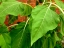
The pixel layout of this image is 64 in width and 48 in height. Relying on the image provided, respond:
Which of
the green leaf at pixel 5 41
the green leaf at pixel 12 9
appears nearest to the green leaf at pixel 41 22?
the green leaf at pixel 12 9

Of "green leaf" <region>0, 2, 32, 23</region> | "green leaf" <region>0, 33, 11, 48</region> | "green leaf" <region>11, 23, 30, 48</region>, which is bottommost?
"green leaf" <region>0, 33, 11, 48</region>

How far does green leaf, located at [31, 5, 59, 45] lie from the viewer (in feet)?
2.19

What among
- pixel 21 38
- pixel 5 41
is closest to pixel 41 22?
pixel 21 38

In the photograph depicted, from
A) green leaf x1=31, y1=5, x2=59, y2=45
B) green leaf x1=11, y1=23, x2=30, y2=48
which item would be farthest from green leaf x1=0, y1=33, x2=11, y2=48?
green leaf x1=31, y1=5, x2=59, y2=45

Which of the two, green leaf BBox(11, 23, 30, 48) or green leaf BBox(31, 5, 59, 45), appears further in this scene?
green leaf BBox(11, 23, 30, 48)

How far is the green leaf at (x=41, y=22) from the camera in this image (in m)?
0.67

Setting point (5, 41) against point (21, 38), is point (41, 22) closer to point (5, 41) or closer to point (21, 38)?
point (21, 38)

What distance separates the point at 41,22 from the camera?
70 cm

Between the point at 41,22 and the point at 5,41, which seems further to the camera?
the point at 5,41

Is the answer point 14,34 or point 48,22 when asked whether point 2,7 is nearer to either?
point 14,34

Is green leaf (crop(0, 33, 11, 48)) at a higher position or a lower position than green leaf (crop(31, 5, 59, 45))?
lower

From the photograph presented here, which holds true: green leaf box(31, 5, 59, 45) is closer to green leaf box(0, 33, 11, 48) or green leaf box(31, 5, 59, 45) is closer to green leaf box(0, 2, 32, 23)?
green leaf box(0, 2, 32, 23)

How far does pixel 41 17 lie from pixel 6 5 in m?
0.18

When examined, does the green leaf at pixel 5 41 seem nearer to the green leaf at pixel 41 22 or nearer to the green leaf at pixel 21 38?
the green leaf at pixel 21 38
